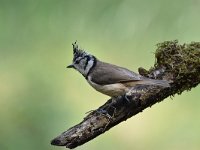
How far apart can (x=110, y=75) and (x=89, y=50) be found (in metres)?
1.24

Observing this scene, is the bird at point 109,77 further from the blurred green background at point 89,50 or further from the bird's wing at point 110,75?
the blurred green background at point 89,50

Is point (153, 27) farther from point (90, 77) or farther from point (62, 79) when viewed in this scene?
point (90, 77)

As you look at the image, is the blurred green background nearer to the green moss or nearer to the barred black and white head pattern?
the barred black and white head pattern

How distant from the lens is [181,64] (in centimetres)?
442

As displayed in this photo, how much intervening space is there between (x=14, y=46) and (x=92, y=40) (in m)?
0.53

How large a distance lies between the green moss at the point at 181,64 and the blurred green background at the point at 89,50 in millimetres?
1067

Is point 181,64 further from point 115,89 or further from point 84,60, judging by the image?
point 84,60

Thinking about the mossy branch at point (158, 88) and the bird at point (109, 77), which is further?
the bird at point (109, 77)

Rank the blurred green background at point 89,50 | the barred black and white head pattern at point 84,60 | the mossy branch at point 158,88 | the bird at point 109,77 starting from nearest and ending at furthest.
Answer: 1. the mossy branch at point 158,88
2. the bird at point 109,77
3. the barred black and white head pattern at point 84,60
4. the blurred green background at point 89,50

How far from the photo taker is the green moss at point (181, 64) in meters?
4.40

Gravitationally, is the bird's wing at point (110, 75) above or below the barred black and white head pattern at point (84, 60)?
below

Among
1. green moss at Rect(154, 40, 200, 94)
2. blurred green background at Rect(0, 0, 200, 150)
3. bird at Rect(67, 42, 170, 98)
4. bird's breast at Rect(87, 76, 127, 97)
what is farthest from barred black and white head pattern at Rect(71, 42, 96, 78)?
blurred green background at Rect(0, 0, 200, 150)

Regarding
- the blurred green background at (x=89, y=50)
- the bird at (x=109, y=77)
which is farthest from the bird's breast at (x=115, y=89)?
the blurred green background at (x=89, y=50)

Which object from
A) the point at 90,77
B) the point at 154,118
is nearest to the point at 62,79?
the point at 154,118
